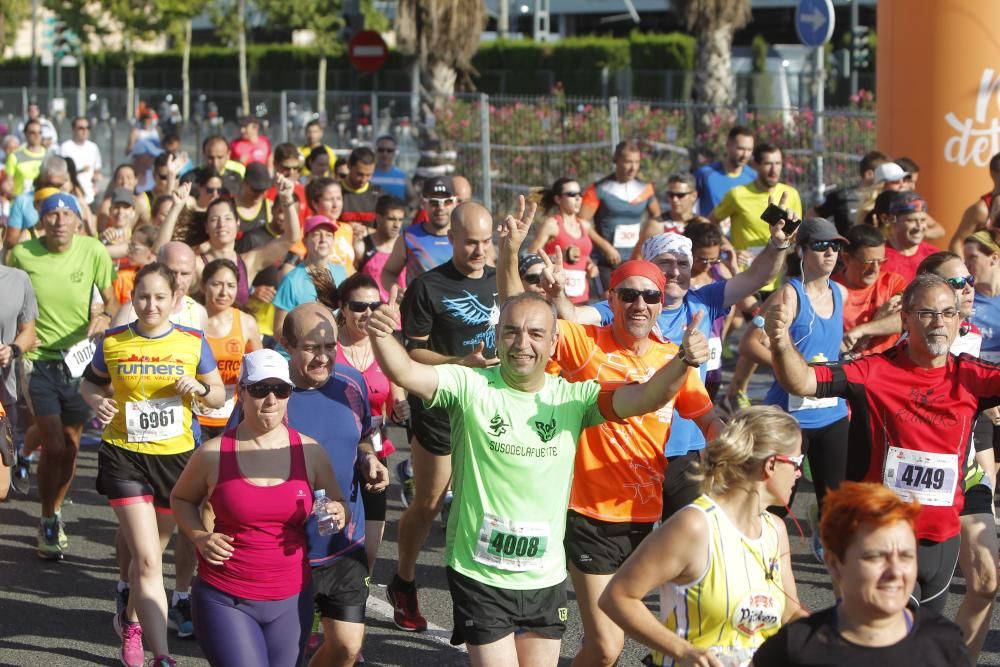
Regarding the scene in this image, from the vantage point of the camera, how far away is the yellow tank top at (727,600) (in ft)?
13.3

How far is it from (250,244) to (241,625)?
5.30 m

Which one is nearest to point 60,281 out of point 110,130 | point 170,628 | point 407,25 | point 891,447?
point 170,628

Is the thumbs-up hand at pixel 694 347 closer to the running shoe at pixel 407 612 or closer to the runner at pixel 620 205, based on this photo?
the running shoe at pixel 407 612

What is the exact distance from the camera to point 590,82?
44.4m

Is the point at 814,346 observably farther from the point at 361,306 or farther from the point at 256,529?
the point at 256,529

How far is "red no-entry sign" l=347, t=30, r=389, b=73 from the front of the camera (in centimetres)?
2325

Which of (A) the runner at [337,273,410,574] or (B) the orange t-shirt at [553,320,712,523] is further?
(A) the runner at [337,273,410,574]

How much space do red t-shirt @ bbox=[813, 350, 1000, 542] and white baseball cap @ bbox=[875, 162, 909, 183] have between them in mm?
4830

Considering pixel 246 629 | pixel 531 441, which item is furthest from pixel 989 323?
pixel 246 629

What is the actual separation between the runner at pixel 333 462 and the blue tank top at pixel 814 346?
2228 mm

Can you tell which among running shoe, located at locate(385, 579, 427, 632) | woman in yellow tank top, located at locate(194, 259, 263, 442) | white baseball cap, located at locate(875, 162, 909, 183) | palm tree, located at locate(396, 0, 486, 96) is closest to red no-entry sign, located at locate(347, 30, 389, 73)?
palm tree, located at locate(396, 0, 486, 96)

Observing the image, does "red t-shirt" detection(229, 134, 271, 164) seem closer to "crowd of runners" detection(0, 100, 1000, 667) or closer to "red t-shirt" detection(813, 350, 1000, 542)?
"crowd of runners" detection(0, 100, 1000, 667)

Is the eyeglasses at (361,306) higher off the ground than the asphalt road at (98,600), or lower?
higher

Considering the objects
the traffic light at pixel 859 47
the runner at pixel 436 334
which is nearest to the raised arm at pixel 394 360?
the runner at pixel 436 334
